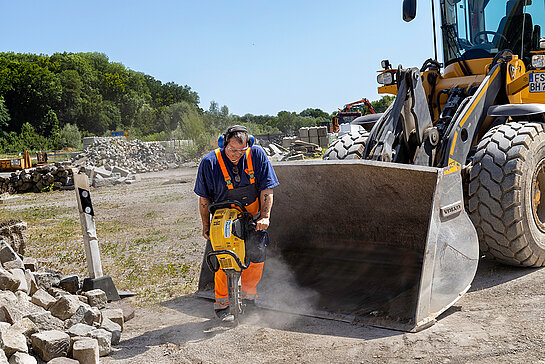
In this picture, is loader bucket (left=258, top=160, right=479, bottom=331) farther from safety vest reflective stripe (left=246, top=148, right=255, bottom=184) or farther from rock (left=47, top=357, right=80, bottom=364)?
rock (left=47, top=357, right=80, bottom=364)

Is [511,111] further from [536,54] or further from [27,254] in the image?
[27,254]

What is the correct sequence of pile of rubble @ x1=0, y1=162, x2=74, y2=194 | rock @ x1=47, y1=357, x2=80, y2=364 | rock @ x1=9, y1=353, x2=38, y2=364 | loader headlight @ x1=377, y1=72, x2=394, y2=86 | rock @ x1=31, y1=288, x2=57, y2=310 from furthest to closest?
1. pile of rubble @ x1=0, y1=162, x2=74, y2=194
2. loader headlight @ x1=377, y1=72, x2=394, y2=86
3. rock @ x1=31, y1=288, x2=57, y2=310
4. rock @ x1=47, y1=357, x2=80, y2=364
5. rock @ x1=9, y1=353, x2=38, y2=364

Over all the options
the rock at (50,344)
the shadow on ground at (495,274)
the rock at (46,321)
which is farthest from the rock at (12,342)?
the shadow on ground at (495,274)

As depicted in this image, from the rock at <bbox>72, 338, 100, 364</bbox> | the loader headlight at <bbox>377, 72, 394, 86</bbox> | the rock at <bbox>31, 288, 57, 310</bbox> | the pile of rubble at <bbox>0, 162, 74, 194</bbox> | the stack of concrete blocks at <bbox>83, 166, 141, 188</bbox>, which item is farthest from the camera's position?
the stack of concrete blocks at <bbox>83, 166, 141, 188</bbox>

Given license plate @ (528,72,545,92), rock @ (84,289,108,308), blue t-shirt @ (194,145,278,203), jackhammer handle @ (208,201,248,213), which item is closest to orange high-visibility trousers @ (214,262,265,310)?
jackhammer handle @ (208,201,248,213)

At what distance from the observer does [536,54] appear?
235 inches

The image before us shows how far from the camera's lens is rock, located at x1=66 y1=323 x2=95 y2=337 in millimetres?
3700

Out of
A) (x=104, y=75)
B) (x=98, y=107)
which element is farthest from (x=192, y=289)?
(x=104, y=75)

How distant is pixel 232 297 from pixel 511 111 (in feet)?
10.9

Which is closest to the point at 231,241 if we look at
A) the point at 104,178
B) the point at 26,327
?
the point at 26,327

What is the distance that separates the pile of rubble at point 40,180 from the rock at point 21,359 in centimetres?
1628

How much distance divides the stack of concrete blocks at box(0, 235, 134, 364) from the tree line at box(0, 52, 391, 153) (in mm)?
34383

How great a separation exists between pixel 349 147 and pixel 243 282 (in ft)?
7.30

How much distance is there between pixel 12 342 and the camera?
3277 millimetres
